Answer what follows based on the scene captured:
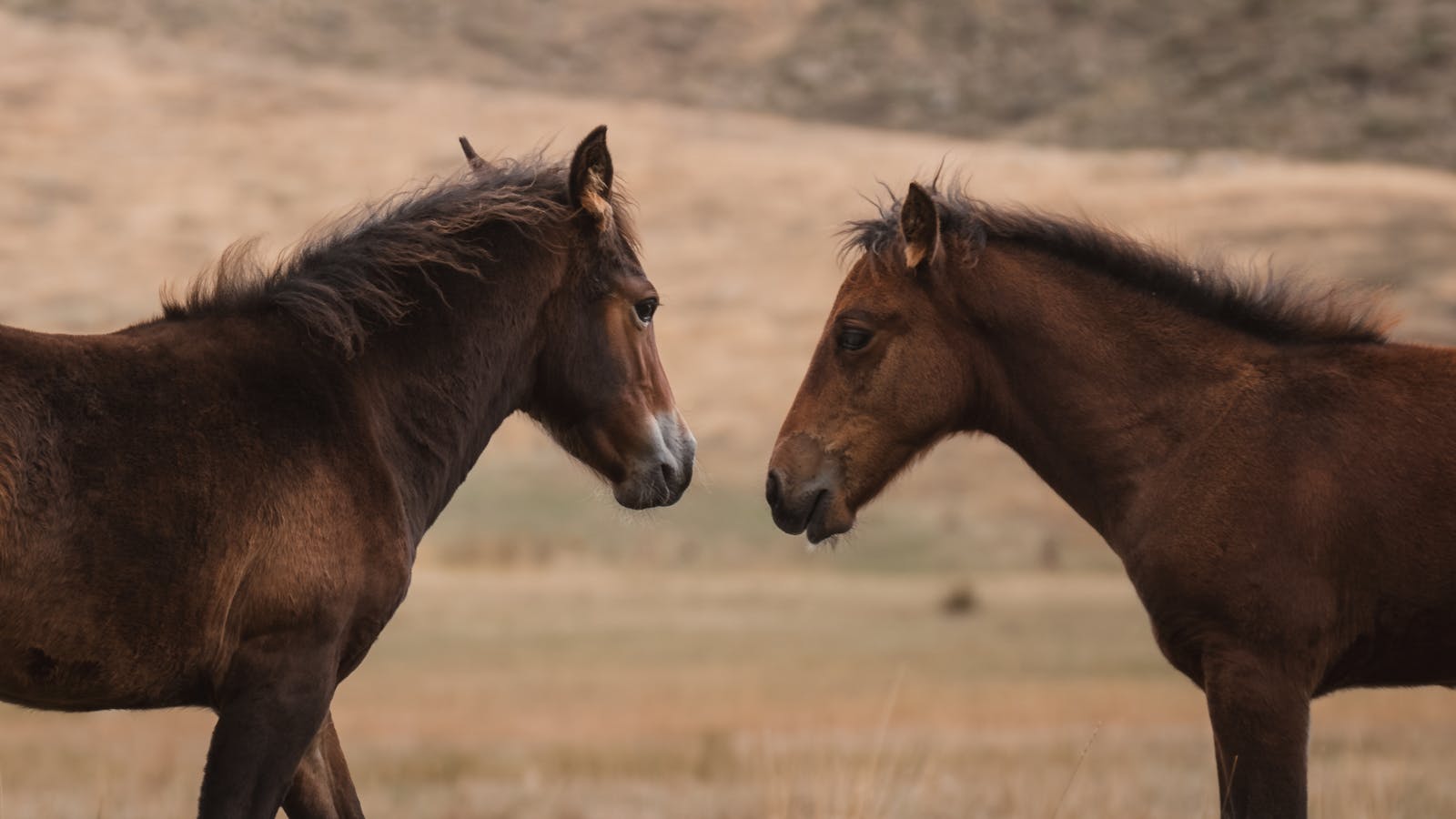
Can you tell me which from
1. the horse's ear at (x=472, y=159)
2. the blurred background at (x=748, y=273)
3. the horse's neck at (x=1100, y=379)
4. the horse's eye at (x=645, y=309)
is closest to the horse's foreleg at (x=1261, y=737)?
the horse's neck at (x=1100, y=379)

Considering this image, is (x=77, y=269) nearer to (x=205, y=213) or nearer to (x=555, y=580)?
(x=205, y=213)

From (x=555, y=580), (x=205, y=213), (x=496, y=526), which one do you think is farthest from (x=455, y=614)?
(x=205, y=213)

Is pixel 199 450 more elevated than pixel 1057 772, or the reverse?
pixel 199 450

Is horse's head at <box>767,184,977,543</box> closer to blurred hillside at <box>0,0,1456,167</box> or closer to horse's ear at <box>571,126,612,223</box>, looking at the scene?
horse's ear at <box>571,126,612,223</box>

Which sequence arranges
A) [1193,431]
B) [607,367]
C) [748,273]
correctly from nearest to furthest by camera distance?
[1193,431] → [607,367] → [748,273]

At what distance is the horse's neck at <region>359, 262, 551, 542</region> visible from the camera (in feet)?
21.0

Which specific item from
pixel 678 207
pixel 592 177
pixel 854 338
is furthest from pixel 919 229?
pixel 678 207

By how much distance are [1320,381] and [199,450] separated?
3749 millimetres

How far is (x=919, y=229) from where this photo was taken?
6938mm

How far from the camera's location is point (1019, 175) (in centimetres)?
4778

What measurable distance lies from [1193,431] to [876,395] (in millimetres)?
1146

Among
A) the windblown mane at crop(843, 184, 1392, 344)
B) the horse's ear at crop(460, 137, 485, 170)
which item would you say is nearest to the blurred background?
the horse's ear at crop(460, 137, 485, 170)

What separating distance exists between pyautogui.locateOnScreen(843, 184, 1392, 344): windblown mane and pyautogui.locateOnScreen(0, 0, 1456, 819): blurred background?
0.57 meters

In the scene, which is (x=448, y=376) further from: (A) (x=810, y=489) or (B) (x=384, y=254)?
(A) (x=810, y=489)
